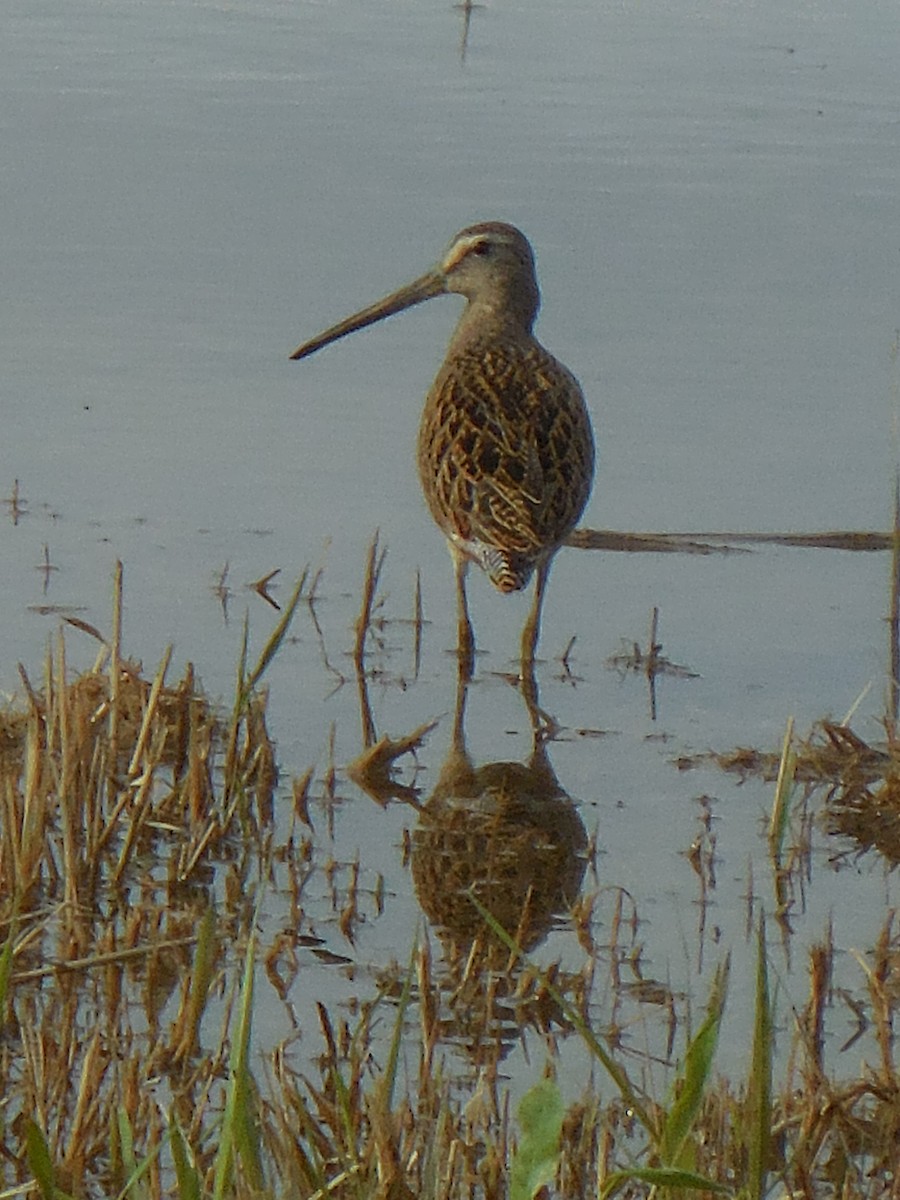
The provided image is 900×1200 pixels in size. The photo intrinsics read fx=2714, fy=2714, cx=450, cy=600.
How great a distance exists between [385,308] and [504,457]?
5.15 feet

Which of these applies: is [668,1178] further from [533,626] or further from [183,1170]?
[533,626]

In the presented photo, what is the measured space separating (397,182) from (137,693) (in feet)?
19.3

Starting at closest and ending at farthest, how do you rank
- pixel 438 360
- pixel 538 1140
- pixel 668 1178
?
pixel 668 1178 < pixel 538 1140 < pixel 438 360

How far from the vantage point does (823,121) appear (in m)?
12.9

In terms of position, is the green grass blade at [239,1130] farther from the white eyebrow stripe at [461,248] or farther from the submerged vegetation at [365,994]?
the white eyebrow stripe at [461,248]

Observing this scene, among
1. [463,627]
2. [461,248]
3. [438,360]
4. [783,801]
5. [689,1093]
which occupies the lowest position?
[689,1093]

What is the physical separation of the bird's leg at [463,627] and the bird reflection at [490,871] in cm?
21

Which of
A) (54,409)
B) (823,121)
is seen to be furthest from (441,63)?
(54,409)

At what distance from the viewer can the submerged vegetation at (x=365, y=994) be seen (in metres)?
3.42

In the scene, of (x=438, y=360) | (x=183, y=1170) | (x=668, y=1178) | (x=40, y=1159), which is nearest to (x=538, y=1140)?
(x=668, y=1178)

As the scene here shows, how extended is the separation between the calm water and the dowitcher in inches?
11.1

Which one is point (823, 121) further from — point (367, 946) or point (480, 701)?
point (367, 946)

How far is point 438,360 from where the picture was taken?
9.09 metres

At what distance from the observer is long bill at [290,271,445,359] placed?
26.7ft
